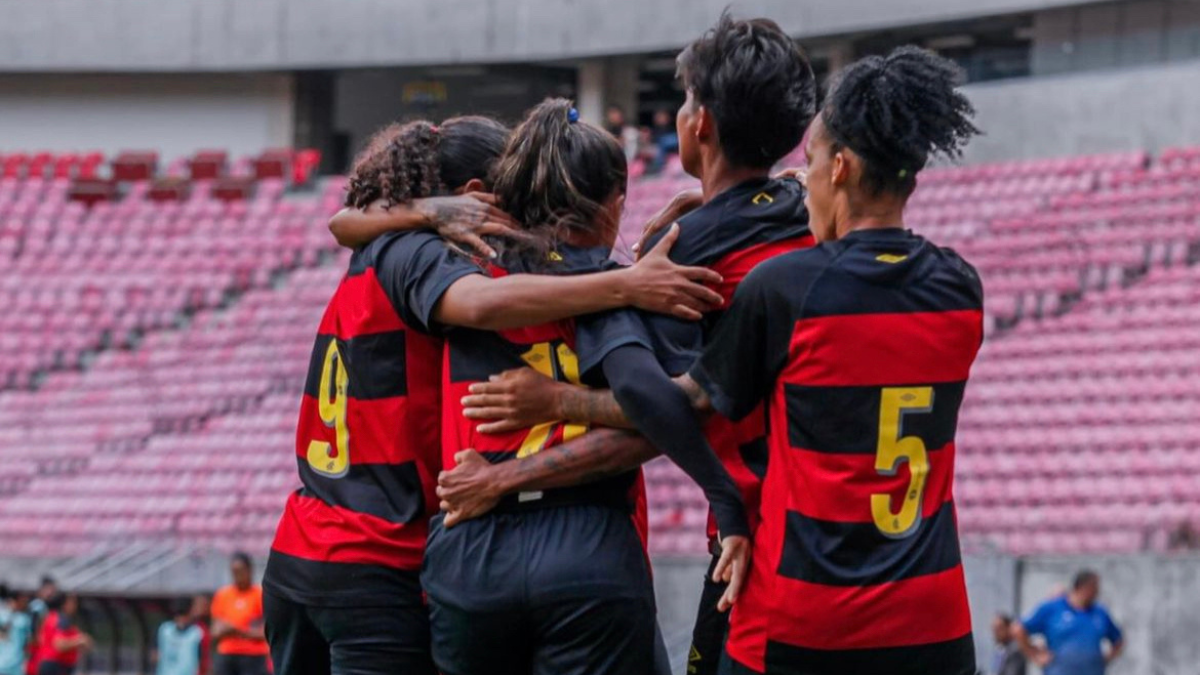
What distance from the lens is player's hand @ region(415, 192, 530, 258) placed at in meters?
4.32

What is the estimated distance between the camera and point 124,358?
77.8ft

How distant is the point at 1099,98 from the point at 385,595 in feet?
57.0

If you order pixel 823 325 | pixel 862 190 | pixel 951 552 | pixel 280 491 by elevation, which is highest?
pixel 862 190

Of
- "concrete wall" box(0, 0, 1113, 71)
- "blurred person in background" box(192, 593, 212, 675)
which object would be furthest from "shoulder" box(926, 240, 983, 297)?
"concrete wall" box(0, 0, 1113, 71)

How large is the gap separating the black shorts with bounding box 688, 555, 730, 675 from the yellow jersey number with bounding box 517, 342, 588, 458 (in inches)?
15.8

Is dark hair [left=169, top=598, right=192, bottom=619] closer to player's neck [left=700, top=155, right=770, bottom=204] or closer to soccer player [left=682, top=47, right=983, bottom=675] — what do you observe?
player's neck [left=700, top=155, right=770, bottom=204]

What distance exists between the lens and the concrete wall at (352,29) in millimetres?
25125

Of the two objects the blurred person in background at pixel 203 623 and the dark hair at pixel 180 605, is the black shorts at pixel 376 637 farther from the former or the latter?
the dark hair at pixel 180 605

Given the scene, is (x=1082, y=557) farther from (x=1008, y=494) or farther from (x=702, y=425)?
(x=702, y=425)

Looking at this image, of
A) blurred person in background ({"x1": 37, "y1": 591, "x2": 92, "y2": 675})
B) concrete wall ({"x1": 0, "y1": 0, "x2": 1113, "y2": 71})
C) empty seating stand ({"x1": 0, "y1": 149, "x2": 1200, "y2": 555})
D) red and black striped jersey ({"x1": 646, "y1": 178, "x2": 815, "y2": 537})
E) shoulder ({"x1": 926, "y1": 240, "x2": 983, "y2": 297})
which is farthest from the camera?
concrete wall ({"x1": 0, "y1": 0, "x2": 1113, "y2": 71})

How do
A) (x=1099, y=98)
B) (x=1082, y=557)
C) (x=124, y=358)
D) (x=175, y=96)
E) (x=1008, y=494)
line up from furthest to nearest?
1. (x=175, y=96)
2. (x=124, y=358)
3. (x=1099, y=98)
4. (x=1008, y=494)
5. (x=1082, y=557)

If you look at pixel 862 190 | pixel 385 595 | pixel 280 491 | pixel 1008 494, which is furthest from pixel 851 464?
pixel 280 491

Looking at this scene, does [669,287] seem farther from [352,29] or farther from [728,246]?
[352,29]

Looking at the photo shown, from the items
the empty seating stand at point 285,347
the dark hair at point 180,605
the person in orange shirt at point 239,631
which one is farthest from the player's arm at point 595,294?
the dark hair at point 180,605
